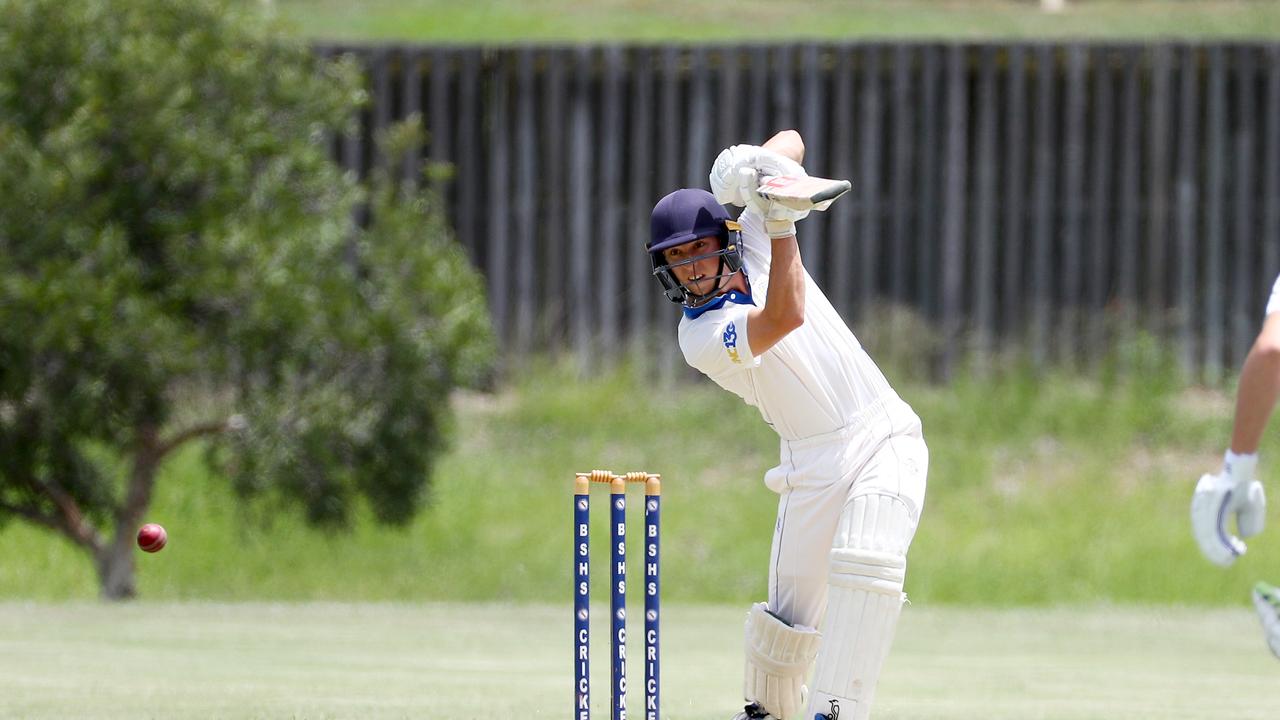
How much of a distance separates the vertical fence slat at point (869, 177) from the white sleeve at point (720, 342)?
999 centimetres

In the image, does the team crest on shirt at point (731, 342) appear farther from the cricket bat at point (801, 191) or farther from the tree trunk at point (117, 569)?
the tree trunk at point (117, 569)

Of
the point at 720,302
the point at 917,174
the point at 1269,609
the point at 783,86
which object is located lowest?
the point at 917,174

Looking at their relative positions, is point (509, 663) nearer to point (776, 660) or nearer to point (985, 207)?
point (776, 660)

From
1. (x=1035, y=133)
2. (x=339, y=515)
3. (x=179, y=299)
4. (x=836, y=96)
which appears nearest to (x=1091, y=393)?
(x=1035, y=133)

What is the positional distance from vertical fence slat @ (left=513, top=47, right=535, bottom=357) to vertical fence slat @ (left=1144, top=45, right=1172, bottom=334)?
15.9ft

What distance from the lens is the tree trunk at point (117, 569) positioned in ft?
37.4

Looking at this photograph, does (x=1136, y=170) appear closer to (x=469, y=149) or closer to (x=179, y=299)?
(x=469, y=149)

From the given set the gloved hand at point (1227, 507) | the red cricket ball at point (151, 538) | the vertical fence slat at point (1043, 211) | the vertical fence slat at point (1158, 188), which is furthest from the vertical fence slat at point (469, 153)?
the gloved hand at point (1227, 507)

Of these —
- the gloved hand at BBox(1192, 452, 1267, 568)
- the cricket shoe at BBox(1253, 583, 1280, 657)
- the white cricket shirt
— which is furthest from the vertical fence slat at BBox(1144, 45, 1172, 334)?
the gloved hand at BBox(1192, 452, 1267, 568)

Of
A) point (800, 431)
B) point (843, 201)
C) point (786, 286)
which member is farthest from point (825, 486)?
point (843, 201)

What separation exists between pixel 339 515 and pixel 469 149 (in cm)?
462

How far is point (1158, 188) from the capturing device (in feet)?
48.1

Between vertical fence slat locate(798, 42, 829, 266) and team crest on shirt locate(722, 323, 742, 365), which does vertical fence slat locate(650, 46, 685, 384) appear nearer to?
vertical fence slat locate(798, 42, 829, 266)

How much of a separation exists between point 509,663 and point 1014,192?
8132 millimetres
